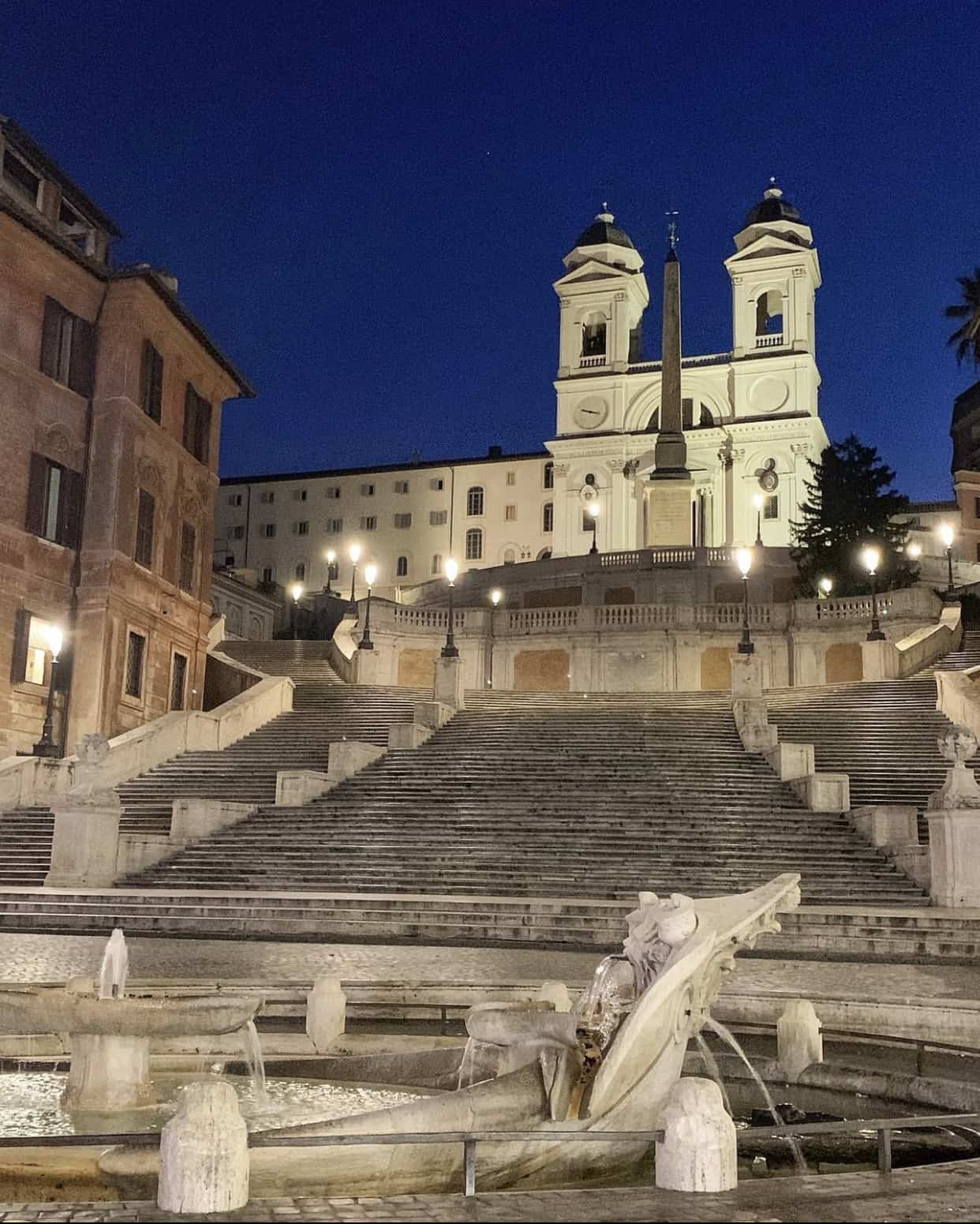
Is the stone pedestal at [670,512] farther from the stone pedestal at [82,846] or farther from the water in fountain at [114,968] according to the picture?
the water in fountain at [114,968]

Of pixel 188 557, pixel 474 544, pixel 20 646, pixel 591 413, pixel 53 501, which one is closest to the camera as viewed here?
pixel 20 646

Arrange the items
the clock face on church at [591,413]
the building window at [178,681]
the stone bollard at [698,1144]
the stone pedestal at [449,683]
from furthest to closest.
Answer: the clock face on church at [591,413] → the building window at [178,681] → the stone pedestal at [449,683] → the stone bollard at [698,1144]

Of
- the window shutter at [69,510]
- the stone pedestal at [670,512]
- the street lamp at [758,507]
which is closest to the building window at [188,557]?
the window shutter at [69,510]

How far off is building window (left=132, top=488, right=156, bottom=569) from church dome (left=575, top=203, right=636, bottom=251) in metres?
64.7

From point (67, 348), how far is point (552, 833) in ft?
67.7

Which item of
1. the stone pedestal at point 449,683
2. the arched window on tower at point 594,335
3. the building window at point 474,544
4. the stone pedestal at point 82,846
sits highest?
the arched window on tower at point 594,335

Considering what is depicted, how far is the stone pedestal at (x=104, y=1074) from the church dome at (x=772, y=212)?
298ft

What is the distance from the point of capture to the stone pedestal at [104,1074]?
7656 mm

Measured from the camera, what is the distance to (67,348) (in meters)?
34.6

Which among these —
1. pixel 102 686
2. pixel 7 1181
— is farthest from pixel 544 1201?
pixel 102 686

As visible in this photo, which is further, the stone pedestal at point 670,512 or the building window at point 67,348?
the stone pedestal at point 670,512

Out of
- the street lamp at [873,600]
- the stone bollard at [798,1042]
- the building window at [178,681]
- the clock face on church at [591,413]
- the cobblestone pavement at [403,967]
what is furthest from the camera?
the clock face on church at [591,413]

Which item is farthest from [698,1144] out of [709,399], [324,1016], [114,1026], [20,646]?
[709,399]

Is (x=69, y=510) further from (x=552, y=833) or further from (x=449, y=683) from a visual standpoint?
(x=552, y=833)
